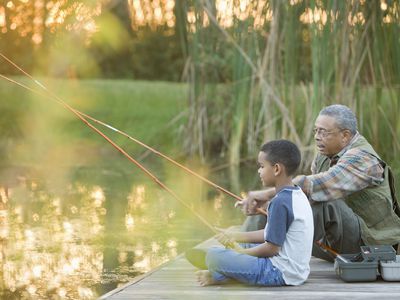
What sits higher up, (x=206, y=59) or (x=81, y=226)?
(x=206, y=59)

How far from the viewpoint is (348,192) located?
4.58m

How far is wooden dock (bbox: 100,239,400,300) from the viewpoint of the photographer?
4.01 meters

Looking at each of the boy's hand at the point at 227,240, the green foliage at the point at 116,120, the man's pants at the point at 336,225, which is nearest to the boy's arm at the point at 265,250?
the boy's hand at the point at 227,240

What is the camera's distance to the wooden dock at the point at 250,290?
4008mm

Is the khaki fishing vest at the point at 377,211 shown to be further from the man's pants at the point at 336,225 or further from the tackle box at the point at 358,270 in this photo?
the tackle box at the point at 358,270

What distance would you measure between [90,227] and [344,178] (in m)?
3.53

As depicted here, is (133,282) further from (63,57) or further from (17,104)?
(17,104)

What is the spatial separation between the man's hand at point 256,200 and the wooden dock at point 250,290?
32 centimetres

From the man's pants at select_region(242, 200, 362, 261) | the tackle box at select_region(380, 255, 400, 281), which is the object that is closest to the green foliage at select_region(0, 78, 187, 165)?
the man's pants at select_region(242, 200, 362, 261)

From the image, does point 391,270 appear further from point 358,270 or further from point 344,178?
point 344,178

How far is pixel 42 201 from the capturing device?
31.2ft

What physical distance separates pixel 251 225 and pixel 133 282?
0.64 meters

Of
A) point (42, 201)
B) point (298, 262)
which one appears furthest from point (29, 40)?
point (42, 201)

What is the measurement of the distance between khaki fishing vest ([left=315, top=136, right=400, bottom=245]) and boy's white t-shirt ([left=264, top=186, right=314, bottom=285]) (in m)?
0.59
